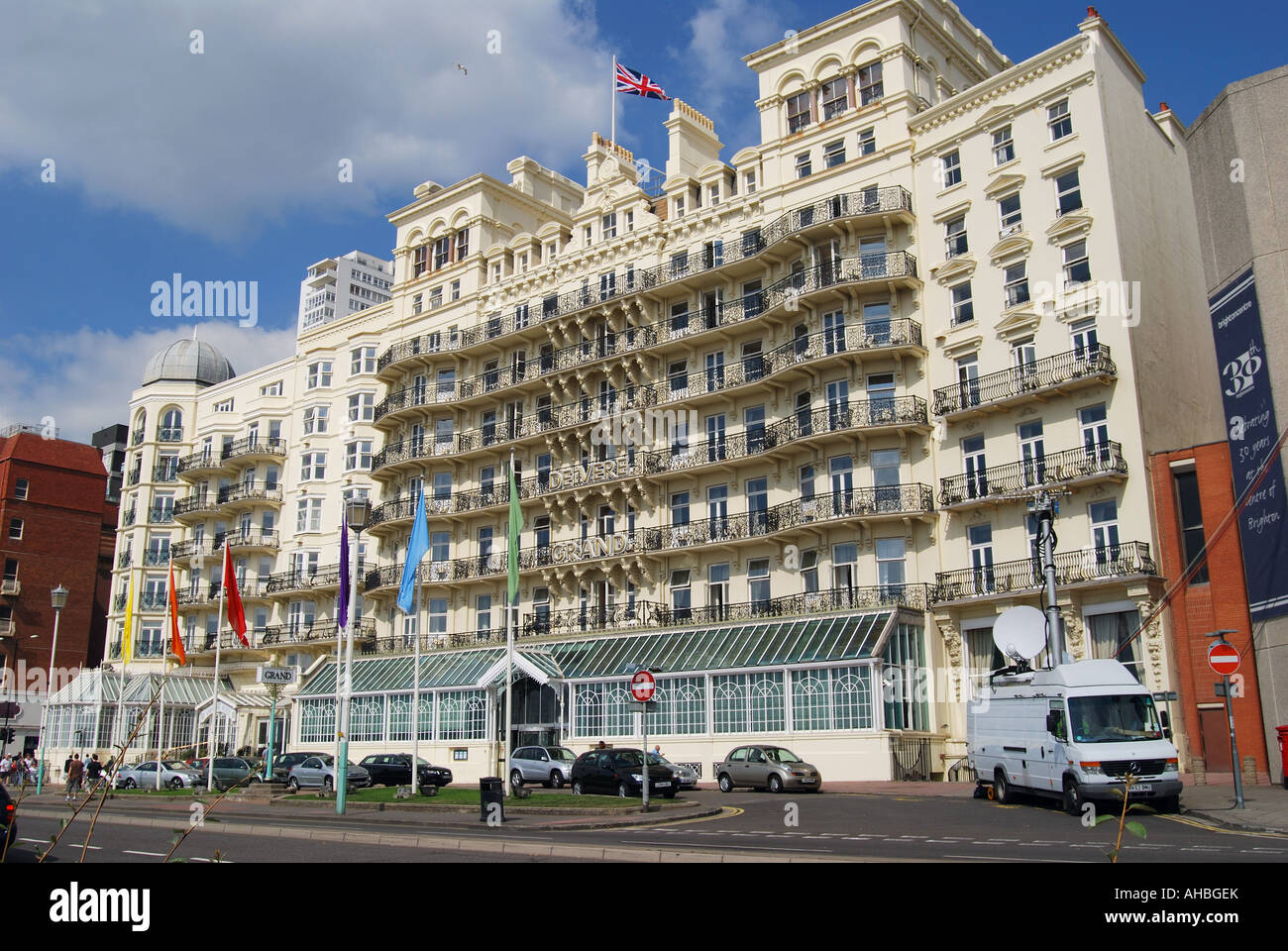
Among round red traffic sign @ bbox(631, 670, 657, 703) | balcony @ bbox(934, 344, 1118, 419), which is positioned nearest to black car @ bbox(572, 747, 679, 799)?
round red traffic sign @ bbox(631, 670, 657, 703)

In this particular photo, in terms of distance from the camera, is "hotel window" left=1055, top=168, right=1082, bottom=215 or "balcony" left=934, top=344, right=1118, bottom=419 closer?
"balcony" left=934, top=344, right=1118, bottom=419

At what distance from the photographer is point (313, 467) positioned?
62.0 meters

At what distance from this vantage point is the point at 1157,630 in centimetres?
3244

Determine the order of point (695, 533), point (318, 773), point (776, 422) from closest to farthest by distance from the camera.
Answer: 1. point (318, 773)
2. point (776, 422)
3. point (695, 533)

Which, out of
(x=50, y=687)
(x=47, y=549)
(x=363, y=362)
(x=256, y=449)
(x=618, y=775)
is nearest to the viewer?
(x=618, y=775)

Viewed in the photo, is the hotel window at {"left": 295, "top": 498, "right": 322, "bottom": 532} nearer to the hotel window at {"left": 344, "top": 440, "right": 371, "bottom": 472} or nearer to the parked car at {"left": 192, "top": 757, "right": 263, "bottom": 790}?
the hotel window at {"left": 344, "top": 440, "right": 371, "bottom": 472}

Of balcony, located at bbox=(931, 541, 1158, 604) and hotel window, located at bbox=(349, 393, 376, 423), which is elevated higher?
hotel window, located at bbox=(349, 393, 376, 423)

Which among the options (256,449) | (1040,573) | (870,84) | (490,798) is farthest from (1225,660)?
(256,449)

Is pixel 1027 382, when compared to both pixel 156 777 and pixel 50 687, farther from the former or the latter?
pixel 50 687

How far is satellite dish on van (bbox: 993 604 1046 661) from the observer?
25750mm

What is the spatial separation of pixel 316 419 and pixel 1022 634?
156 ft

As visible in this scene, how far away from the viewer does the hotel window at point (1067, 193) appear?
122ft

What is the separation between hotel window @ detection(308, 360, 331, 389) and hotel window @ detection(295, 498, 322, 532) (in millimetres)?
7317
